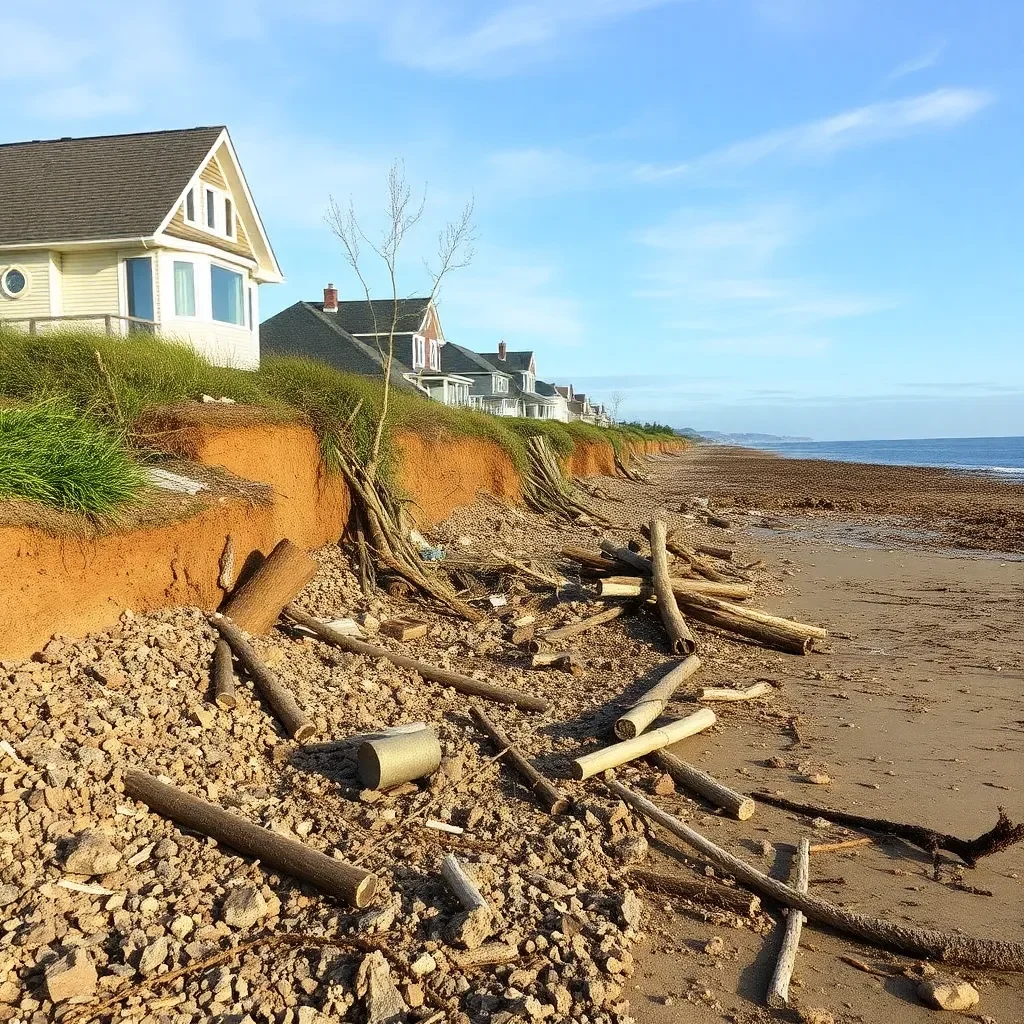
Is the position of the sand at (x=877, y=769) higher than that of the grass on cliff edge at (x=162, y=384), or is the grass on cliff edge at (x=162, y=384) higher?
the grass on cliff edge at (x=162, y=384)

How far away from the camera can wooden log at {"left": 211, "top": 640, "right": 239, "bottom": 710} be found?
18.2ft

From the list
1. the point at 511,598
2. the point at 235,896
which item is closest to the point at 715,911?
the point at 235,896

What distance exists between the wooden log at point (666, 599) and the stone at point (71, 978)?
245 inches

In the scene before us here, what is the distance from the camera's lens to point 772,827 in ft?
15.9

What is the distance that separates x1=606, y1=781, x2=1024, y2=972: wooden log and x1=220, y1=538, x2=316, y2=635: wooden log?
14.5 ft

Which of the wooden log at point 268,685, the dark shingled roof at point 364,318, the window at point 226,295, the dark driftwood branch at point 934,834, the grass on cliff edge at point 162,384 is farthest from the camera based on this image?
the dark shingled roof at point 364,318

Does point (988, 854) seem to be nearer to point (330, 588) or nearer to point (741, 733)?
point (741, 733)

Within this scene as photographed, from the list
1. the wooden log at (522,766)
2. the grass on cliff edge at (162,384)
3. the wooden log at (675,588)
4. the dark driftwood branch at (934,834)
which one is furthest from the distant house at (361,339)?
the dark driftwood branch at (934,834)

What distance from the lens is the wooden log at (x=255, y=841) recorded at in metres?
3.80

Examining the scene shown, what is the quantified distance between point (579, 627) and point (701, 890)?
191 inches

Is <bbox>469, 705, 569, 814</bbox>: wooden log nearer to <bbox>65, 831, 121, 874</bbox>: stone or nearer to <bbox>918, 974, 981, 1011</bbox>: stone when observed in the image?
<bbox>918, 974, 981, 1011</bbox>: stone

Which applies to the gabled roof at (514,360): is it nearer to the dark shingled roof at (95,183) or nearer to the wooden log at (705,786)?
the dark shingled roof at (95,183)

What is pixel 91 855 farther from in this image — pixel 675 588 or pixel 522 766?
pixel 675 588

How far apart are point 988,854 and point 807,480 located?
38974mm
